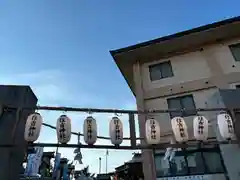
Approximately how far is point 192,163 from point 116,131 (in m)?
5.64

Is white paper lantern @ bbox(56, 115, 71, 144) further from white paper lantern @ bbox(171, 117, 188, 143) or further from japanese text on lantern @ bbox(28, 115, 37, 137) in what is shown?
white paper lantern @ bbox(171, 117, 188, 143)

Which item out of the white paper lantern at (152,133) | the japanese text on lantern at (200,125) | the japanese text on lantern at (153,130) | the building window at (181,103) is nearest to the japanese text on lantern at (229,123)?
the japanese text on lantern at (200,125)

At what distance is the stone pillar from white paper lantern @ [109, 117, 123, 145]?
3424mm

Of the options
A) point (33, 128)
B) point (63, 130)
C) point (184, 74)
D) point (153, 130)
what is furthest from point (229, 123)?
point (33, 128)

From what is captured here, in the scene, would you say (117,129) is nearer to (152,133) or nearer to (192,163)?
(152,133)

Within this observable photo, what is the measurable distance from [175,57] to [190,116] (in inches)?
185

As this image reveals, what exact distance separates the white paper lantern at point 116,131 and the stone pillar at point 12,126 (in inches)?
135

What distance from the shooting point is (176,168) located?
1341 centimetres

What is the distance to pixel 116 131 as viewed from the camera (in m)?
10.1

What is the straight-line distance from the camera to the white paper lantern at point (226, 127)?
1048 centimetres

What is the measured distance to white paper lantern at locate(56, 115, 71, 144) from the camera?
374 inches

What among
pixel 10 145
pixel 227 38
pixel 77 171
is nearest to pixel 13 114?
pixel 10 145

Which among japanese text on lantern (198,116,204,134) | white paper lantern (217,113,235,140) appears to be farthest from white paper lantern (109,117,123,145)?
white paper lantern (217,113,235,140)

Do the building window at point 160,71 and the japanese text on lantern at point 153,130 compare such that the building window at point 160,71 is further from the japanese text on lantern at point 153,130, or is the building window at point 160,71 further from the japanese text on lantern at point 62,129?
the japanese text on lantern at point 62,129
